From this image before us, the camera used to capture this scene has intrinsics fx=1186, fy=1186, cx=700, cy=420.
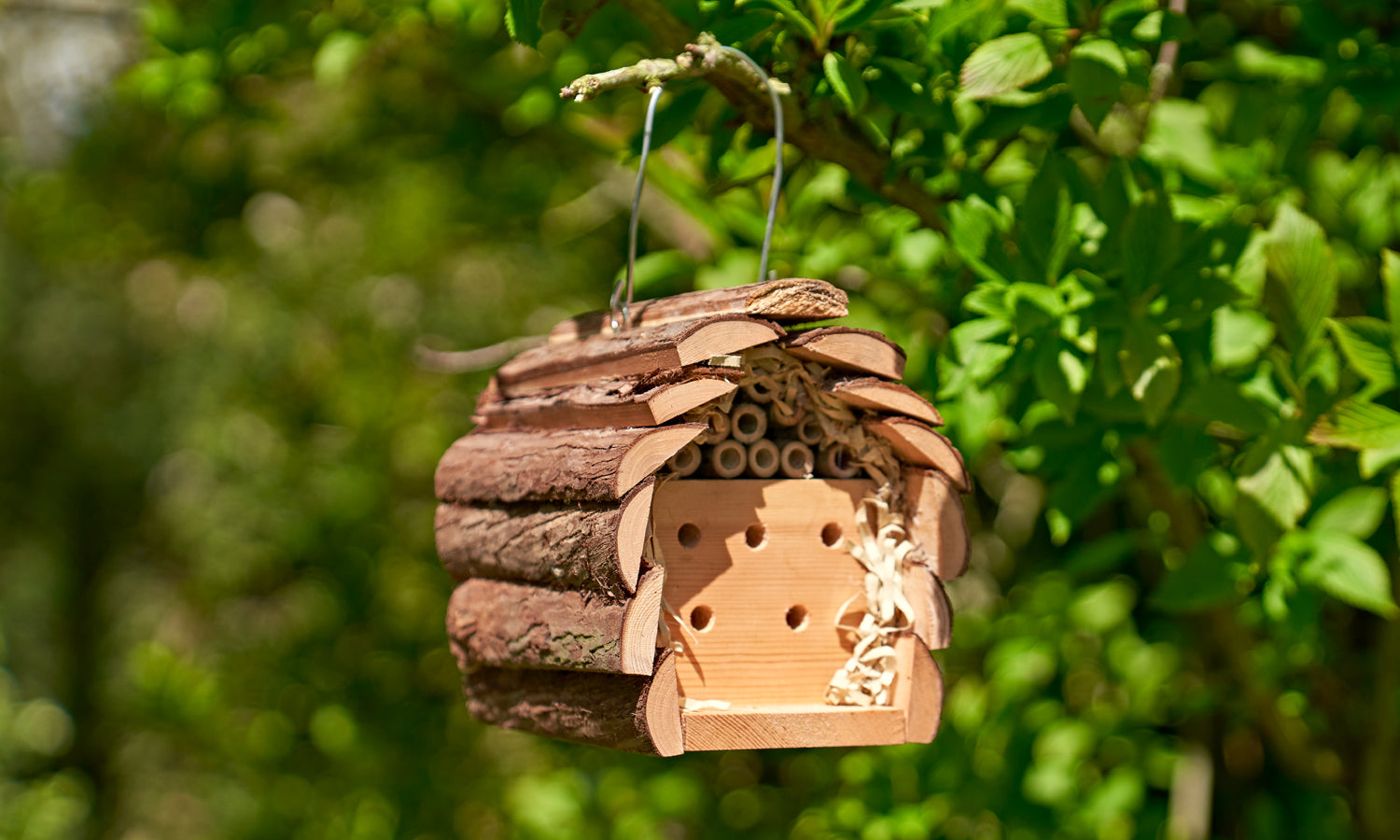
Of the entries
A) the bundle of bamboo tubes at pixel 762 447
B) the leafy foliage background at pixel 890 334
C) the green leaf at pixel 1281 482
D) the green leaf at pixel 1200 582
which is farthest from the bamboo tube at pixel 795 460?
the green leaf at pixel 1200 582

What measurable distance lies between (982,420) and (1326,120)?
1509 millimetres

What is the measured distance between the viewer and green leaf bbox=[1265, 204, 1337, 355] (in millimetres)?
1475

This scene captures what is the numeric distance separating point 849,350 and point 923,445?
0.14m

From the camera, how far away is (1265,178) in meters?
1.92

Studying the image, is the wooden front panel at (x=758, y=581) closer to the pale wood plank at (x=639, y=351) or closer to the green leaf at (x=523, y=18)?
the pale wood plank at (x=639, y=351)

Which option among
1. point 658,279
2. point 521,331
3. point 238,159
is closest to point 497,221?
point 521,331

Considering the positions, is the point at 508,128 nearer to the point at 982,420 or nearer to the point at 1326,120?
the point at 982,420

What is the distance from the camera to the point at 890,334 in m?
1.93

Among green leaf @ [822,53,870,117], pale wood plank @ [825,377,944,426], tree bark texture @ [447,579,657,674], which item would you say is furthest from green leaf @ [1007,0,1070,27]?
tree bark texture @ [447,579,657,674]

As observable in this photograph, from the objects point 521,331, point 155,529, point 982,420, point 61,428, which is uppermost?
point 982,420

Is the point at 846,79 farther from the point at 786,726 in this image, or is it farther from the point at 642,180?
the point at 786,726

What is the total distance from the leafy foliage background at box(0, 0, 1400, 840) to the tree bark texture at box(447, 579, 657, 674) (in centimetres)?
53

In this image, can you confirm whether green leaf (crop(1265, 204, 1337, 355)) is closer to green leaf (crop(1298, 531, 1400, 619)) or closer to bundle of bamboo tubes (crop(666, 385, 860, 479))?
green leaf (crop(1298, 531, 1400, 619))

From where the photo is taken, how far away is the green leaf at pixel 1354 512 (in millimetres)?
1635
